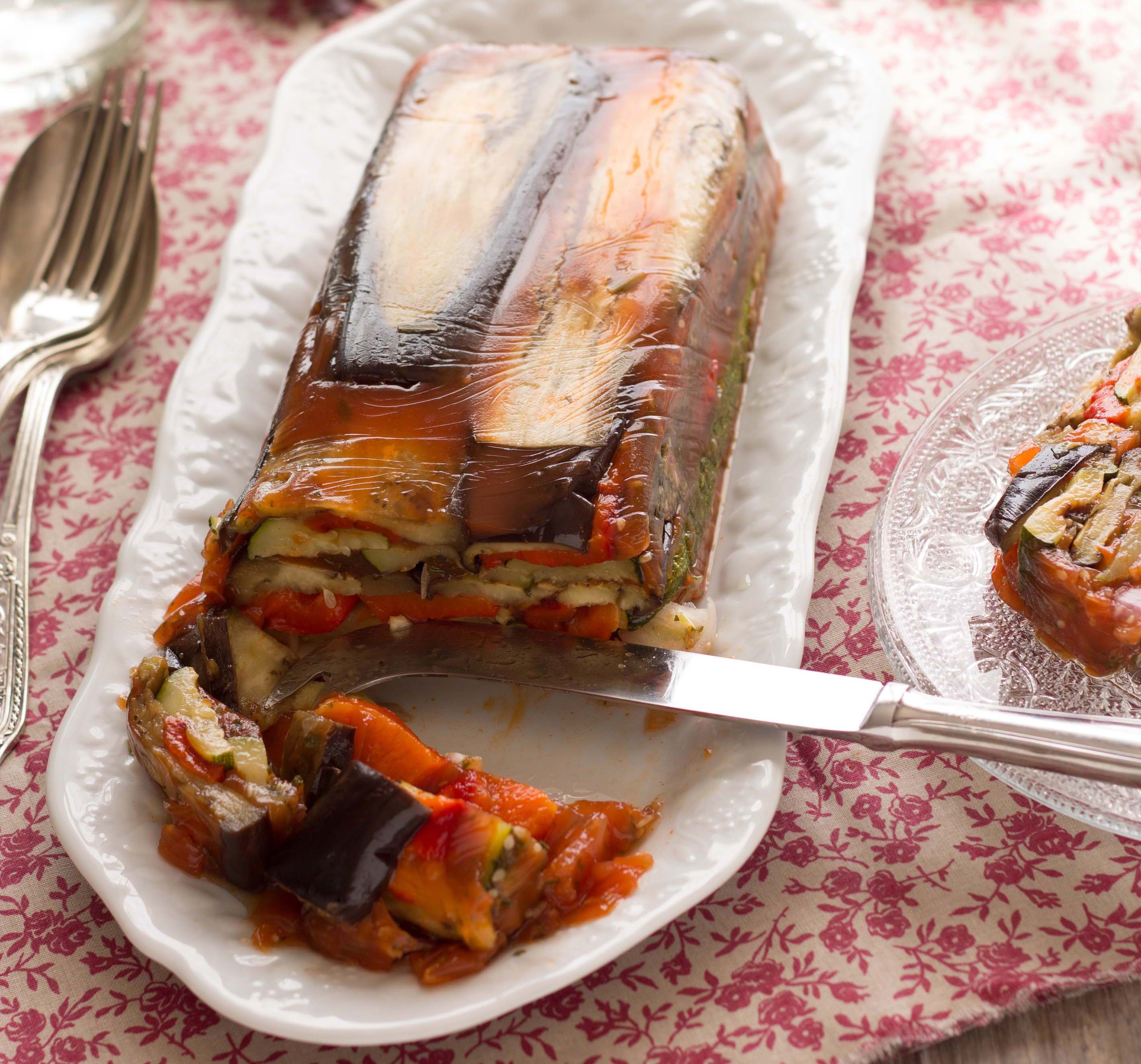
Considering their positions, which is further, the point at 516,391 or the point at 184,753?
the point at 516,391

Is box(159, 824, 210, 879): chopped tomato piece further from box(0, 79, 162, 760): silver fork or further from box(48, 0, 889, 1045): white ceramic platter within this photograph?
box(0, 79, 162, 760): silver fork

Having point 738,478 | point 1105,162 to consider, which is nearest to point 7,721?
point 738,478

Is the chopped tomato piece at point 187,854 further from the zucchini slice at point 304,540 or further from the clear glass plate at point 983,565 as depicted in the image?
the clear glass plate at point 983,565

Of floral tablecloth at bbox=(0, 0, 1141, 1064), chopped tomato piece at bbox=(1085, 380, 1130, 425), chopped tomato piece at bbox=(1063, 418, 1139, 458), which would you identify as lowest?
floral tablecloth at bbox=(0, 0, 1141, 1064)

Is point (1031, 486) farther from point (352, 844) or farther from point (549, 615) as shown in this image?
point (352, 844)

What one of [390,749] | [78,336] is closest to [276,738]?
[390,749]

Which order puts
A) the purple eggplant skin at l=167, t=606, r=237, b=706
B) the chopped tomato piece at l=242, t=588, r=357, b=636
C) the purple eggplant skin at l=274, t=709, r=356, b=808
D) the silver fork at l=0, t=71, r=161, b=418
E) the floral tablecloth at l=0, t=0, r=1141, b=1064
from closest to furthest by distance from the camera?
the floral tablecloth at l=0, t=0, r=1141, b=1064 → the purple eggplant skin at l=274, t=709, r=356, b=808 → the purple eggplant skin at l=167, t=606, r=237, b=706 → the chopped tomato piece at l=242, t=588, r=357, b=636 → the silver fork at l=0, t=71, r=161, b=418

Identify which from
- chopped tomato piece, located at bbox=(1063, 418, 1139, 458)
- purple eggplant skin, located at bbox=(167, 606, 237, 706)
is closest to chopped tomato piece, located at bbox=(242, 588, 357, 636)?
purple eggplant skin, located at bbox=(167, 606, 237, 706)
